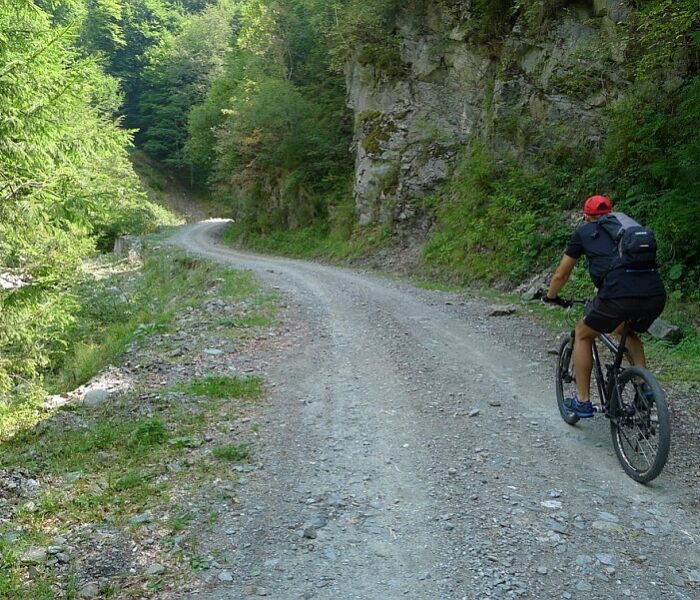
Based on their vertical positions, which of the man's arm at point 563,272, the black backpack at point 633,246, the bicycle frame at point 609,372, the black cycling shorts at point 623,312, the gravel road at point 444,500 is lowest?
the gravel road at point 444,500

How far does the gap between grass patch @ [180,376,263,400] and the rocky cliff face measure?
10801mm

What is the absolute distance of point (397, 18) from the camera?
75.7ft

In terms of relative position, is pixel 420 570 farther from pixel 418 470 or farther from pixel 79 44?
pixel 79 44

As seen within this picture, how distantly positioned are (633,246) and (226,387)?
514 cm

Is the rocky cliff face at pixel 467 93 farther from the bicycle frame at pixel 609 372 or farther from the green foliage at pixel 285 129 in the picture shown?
the bicycle frame at pixel 609 372

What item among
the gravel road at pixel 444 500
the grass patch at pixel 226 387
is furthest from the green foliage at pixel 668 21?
the grass patch at pixel 226 387

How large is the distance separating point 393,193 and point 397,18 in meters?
7.11

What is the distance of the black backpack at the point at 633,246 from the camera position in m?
4.66

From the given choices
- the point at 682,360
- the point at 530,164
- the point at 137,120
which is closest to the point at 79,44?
the point at 137,120

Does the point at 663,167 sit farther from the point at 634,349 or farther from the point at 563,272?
the point at 634,349

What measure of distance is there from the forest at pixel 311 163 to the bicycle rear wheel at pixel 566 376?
15.5 ft

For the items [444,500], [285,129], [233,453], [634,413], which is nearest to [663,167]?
[634,413]

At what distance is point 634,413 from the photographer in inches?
184

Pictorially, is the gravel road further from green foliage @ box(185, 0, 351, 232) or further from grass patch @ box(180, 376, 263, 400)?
green foliage @ box(185, 0, 351, 232)
